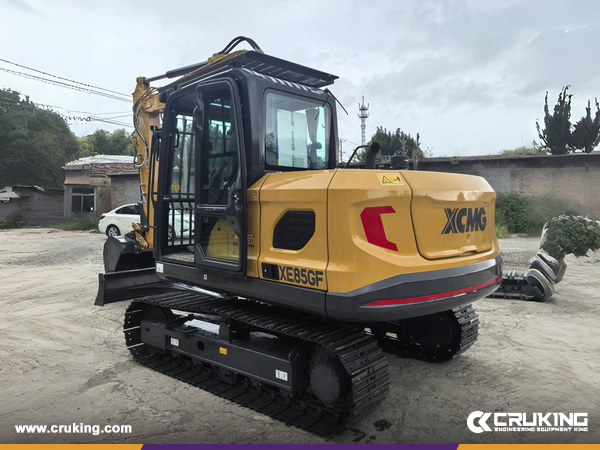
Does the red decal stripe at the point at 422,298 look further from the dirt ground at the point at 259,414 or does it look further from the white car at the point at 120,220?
the white car at the point at 120,220

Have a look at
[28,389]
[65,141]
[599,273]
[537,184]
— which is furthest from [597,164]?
[65,141]

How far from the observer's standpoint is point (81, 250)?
14.3m

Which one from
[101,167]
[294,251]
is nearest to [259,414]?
[294,251]

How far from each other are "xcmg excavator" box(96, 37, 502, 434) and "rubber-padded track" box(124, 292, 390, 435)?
16 millimetres

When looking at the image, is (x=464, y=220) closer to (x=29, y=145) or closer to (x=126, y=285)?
(x=126, y=285)

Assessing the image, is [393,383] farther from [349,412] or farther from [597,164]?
[597,164]

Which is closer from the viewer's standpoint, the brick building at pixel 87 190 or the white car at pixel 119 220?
the white car at pixel 119 220

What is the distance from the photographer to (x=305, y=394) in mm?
3752

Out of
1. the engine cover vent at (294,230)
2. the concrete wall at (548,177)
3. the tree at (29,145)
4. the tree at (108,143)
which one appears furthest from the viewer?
the tree at (108,143)

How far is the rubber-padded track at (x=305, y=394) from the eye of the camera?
3.28 meters

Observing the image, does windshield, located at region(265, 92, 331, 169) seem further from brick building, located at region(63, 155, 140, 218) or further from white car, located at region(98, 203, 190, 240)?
brick building, located at region(63, 155, 140, 218)

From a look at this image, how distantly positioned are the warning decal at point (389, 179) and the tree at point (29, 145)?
118ft

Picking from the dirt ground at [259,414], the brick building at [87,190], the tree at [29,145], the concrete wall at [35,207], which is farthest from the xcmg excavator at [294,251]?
the tree at [29,145]

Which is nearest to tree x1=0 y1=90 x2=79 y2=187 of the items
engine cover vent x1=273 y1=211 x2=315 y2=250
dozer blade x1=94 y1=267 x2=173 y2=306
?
dozer blade x1=94 y1=267 x2=173 y2=306
